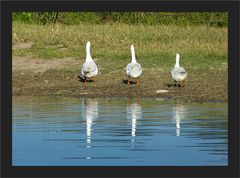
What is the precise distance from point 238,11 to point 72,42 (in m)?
17.4

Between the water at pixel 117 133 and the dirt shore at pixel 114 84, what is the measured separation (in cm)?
77

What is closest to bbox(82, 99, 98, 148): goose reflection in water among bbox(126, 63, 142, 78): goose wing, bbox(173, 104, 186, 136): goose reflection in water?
bbox(173, 104, 186, 136): goose reflection in water

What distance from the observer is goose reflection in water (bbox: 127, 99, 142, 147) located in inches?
530

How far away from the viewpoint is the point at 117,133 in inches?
506

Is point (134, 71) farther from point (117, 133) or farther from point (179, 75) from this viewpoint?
point (117, 133)

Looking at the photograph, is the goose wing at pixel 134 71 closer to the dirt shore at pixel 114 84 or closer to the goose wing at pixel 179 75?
the dirt shore at pixel 114 84

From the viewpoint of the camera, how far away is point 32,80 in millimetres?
21016

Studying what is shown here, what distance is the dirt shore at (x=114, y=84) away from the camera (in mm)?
18500

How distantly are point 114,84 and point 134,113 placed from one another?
4306 millimetres

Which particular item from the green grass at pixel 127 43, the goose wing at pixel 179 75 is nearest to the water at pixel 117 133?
the goose wing at pixel 179 75

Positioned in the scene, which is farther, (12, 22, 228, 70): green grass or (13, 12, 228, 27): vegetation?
(13, 12, 228, 27): vegetation

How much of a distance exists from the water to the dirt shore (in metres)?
0.77

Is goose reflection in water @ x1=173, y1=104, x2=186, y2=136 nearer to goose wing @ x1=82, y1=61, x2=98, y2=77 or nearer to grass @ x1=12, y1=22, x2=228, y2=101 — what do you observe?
grass @ x1=12, y1=22, x2=228, y2=101

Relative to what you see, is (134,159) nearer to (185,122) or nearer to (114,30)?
(185,122)
